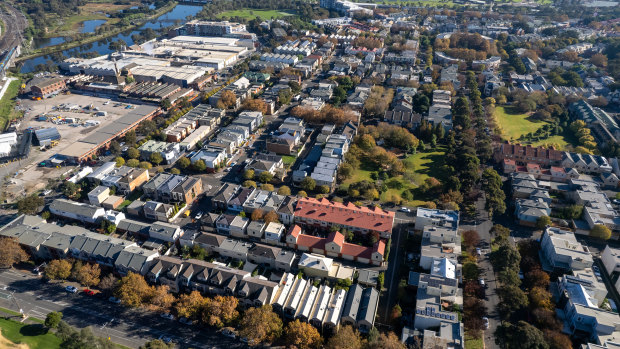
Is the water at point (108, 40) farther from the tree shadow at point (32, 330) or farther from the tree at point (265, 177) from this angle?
the tree shadow at point (32, 330)

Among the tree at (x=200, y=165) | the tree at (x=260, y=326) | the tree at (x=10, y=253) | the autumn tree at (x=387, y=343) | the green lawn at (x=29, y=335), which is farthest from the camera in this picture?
the tree at (x=200, y=165)

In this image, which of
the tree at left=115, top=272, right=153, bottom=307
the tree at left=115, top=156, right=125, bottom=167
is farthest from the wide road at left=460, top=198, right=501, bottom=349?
the tree at left=115, top=156, right=125, bottom=167

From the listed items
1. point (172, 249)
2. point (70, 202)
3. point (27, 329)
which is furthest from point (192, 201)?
point (27, 329)

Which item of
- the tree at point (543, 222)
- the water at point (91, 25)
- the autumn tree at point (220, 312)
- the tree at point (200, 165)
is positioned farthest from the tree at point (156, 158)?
the water at point (91, 25)

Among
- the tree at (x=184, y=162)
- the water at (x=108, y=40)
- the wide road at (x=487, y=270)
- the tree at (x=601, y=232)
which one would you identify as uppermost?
the water at (x=108, y=40)

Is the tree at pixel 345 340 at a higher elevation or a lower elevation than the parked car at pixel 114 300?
higher

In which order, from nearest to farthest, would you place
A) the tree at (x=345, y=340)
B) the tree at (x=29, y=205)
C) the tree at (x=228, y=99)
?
1. the tree at (x=345, y=340)
2. the tree at (x=29, y=205)
3. the tree at (x=228, y=99)

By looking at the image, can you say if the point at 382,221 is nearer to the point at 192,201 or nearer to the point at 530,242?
the point at 530,242
